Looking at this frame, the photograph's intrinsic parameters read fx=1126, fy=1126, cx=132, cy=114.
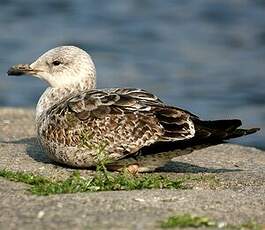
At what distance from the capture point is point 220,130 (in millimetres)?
9547

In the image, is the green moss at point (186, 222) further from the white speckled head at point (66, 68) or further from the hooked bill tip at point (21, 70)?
the hooked bill tip at point (21, 70)

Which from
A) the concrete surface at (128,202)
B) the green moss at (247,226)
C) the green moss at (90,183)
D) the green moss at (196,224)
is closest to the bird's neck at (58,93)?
the concrete surface at (128,202)

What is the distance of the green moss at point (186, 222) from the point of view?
7.04 meters

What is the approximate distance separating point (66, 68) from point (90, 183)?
93.7 inches

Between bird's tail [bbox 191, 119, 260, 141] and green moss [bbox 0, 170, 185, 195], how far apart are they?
22.0 inches

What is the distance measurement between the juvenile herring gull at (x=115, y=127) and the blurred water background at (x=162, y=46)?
6158 millimetres

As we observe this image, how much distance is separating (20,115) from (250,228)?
736 centimetres

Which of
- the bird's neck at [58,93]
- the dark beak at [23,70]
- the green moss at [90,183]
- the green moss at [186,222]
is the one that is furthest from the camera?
the dark beak at [23,70]

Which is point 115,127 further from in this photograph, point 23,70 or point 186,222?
point 186,222

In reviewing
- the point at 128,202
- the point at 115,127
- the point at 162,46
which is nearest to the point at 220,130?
the point at 115,127

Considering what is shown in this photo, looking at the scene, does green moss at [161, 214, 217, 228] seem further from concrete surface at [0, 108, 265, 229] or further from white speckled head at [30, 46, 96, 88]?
white speckled head at [30, 46, 96, 88]

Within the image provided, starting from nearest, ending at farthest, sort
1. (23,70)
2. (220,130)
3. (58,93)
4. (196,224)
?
(196,224)
(220,130)
(58,93)
(23,70)

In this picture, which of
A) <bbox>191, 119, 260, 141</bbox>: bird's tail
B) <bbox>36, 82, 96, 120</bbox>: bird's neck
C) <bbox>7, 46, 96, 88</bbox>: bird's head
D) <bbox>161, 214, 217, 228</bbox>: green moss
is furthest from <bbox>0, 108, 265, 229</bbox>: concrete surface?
<bbox>7, 46, 96, 88</bbox>: bird's head

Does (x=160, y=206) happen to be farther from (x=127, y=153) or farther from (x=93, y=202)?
(x=127, y=153)
